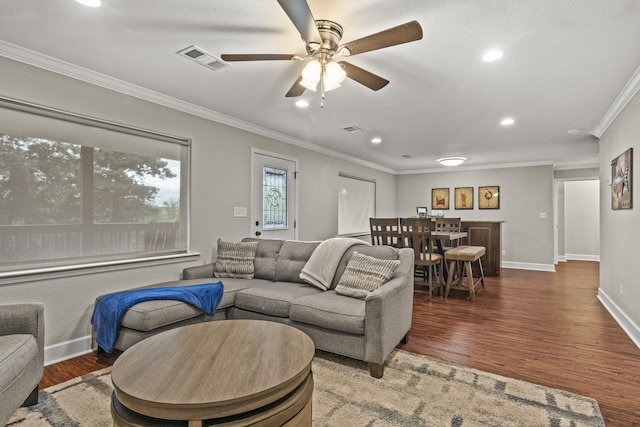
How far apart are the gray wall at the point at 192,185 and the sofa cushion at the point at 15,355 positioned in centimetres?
94

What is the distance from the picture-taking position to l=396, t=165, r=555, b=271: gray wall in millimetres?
6906

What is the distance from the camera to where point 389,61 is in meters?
2.57

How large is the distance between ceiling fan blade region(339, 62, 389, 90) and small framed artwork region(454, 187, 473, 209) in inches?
251

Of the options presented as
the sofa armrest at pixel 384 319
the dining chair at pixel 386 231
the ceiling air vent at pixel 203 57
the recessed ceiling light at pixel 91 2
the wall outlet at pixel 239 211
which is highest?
the ceiling air vent at pixel 203 57

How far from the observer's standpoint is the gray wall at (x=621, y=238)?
9.87 feet

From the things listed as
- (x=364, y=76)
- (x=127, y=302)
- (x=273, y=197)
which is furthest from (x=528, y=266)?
(x=127, y=302)

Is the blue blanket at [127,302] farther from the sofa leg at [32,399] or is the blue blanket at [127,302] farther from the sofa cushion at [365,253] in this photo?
the sofa cushion at [365,253]

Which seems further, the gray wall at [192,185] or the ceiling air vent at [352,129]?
the ceiling air vent at [352,129]

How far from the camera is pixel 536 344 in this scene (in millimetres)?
2963

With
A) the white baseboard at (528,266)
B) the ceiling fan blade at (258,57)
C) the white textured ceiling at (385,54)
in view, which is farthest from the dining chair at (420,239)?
the white baseboard at (528,266)

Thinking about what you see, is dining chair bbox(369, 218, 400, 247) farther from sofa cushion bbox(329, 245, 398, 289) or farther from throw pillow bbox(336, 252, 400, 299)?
throw pillow bbox(336, 252, 400, 299)

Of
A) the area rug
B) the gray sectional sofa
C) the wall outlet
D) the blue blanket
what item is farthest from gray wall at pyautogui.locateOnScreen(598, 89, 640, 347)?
the wall outlet

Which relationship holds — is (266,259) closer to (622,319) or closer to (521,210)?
(622,319)

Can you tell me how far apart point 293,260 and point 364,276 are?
996 millimetres
